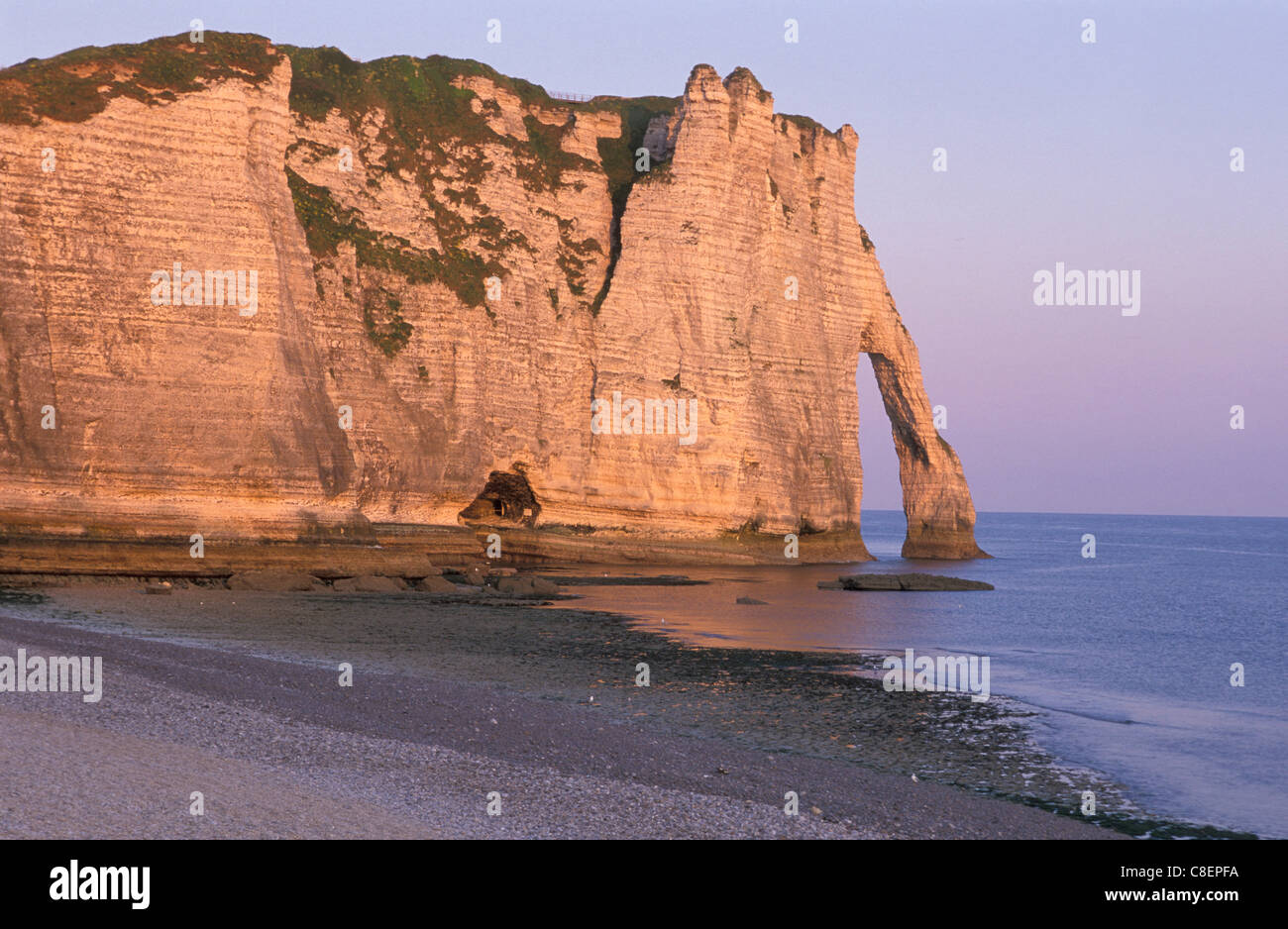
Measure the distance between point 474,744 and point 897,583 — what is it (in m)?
34.5

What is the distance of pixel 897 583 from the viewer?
1766 inches

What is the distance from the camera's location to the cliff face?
35031 mm

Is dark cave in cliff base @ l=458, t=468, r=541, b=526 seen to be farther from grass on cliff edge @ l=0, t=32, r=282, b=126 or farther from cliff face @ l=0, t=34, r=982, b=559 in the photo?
grass on cliff edge @ l=0, t=32, r=282, b=126

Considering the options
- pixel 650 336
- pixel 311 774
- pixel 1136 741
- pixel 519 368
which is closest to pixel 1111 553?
pixel 650 336

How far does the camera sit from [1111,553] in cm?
9581

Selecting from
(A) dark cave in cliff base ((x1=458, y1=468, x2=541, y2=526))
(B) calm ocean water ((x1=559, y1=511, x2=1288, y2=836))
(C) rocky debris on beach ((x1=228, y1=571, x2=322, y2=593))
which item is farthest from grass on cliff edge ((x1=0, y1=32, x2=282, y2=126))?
(B) calm ocean water ((x1=559, y1=511, x2=1288, y2=836))

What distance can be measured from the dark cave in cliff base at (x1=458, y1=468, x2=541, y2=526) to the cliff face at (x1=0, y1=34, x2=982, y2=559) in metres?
0.15

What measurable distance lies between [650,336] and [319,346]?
56.0 ft

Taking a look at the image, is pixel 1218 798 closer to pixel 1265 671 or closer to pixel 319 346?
pixel 1265 671

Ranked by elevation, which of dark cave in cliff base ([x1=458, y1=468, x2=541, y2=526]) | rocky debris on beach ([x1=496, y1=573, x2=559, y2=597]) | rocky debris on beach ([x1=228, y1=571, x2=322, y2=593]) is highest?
dark cave in cliff base ([x1=458, y1=468, x2=541, y2=526])

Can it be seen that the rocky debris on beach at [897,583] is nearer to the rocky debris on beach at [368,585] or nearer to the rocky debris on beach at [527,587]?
the rocky debris on beach at [527,587]

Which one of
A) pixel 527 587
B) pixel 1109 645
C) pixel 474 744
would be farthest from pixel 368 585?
pixel 474 744

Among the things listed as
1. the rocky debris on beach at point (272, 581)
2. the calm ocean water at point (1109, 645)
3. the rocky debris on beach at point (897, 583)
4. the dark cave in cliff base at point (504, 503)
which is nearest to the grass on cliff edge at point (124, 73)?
the rocky debris on beach at point (272, 581)

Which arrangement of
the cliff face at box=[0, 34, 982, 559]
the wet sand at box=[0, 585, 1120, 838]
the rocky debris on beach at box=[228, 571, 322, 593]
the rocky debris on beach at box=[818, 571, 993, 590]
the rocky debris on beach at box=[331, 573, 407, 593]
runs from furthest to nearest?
the rocky debris on beach at box=[818, 571, 993, 590] < the cliff face at box=[0, 34, 982, 559] < the rocky debris on beach at box=[331, 573, 407, 593] < the rocky debris on beach at box=[228, 571, 322, 593] < the wet sand at box=[0, 585, 1120, 838]
